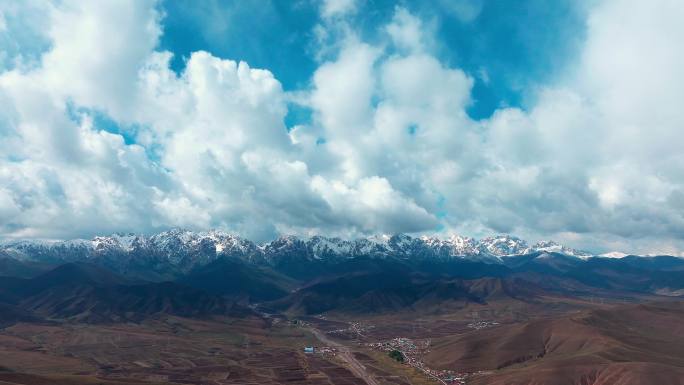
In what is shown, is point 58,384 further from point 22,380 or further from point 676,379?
point 676,379

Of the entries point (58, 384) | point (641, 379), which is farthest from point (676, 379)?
point (58, 384)

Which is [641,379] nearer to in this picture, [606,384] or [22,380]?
[606,384]

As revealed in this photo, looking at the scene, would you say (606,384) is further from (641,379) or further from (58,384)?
(58,384)

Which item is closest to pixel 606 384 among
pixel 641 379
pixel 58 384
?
pixel 641 379

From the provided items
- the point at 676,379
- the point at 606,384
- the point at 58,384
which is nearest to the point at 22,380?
the point at 58,384

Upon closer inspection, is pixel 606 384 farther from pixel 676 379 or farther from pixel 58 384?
pixel 58 384
